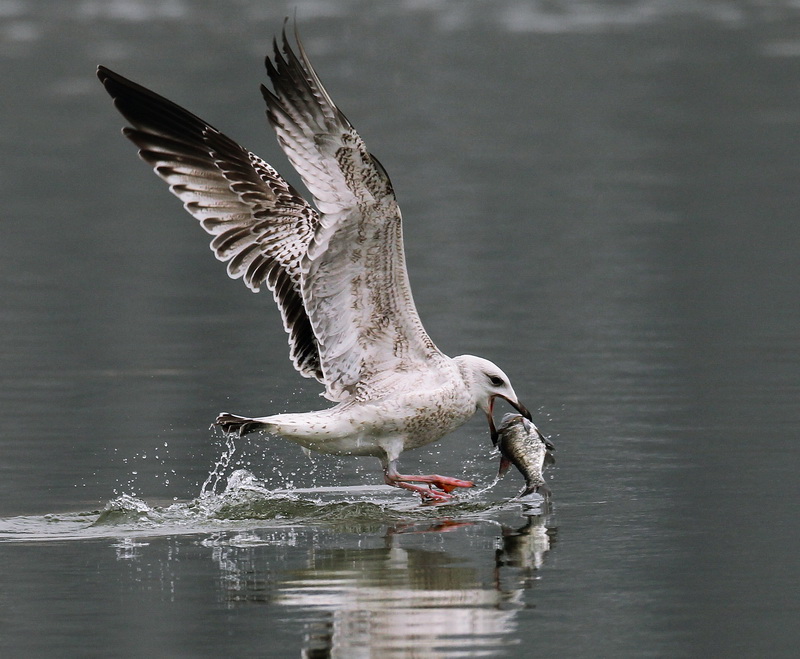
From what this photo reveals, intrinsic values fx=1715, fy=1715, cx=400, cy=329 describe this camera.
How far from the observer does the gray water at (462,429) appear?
8422mm

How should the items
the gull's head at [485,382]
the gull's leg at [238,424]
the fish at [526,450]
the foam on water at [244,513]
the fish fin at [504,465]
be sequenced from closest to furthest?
the foam on water at [244,513] → the gull's leg at [238,424] → the fish at [526,450] → the fish fin at [504,465] → the gull's head at [485,382]

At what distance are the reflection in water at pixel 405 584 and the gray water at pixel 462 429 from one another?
0.09ft

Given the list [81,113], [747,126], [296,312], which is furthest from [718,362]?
[81,113]

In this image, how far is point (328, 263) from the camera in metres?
10.7

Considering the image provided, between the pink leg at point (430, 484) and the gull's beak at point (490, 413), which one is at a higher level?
the gull's beak at point (490, 413)

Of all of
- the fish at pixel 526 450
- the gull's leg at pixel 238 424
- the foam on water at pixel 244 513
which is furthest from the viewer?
the fish at pixel 526 450

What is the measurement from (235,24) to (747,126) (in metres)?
26.8

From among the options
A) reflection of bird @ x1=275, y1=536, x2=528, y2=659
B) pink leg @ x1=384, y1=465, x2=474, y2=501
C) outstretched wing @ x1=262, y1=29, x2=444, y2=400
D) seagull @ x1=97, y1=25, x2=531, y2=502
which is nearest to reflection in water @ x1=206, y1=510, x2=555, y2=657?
reflection of bird @ x1=275, y1=536, x2=528, y2=659

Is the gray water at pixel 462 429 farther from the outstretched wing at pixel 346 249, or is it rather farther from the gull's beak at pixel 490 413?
the outstretched wing at pixel 346 249

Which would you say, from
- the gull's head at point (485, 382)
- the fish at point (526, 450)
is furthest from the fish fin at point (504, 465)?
the gull's head at point (485, 382)

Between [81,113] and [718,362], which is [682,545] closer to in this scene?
[718,362]

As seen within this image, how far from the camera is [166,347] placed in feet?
55.1

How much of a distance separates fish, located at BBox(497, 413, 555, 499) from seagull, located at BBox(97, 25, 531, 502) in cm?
18

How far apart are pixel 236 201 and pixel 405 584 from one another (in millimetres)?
4370
